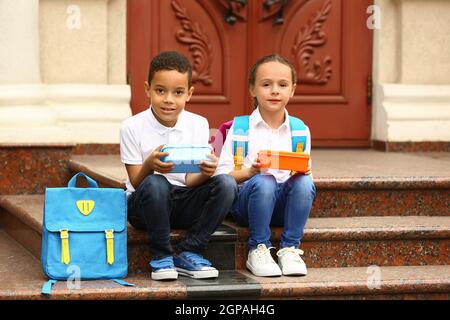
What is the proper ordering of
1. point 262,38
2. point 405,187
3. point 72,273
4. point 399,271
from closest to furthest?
point 72,273 < point 399,271 < point 405,187 < point 262,38

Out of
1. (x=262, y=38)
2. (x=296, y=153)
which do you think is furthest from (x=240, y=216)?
(x=262, y=38)

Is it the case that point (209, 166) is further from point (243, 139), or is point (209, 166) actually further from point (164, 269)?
point (164, 269)

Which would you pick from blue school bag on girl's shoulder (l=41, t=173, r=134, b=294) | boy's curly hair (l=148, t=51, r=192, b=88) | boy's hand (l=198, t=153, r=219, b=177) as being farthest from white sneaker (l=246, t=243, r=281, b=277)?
boy's curly hair (l=148, t=51, r=192, b=88)

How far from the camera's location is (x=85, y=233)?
4363 mm

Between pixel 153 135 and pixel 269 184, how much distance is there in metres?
0.56

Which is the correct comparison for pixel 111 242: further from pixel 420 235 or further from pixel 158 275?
pixel 420 235

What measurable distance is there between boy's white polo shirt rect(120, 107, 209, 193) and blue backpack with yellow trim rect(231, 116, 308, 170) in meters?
0.15

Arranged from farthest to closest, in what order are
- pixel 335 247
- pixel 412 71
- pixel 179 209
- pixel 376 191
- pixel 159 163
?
pixel 412 71 → pixel 376 191 → pixel 335 247 → pixel 179 209 → pixel 159 163

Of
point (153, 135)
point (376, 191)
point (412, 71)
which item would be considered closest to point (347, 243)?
point (376, 191)

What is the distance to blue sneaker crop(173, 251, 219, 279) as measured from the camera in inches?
173

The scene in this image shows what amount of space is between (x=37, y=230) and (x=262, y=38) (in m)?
2.63

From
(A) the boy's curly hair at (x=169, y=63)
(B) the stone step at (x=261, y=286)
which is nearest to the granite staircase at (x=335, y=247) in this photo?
(B) the stone step at (x=261, y=286)

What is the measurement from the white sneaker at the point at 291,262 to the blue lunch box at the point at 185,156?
23.6 inches

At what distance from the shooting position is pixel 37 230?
16.1 ft
